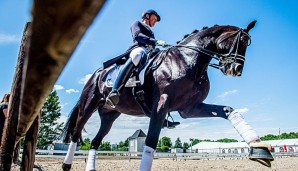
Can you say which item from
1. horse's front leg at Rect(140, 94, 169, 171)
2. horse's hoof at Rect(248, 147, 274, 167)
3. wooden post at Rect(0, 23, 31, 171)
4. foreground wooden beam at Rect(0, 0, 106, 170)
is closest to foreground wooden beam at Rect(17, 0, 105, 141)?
foreground wooden beam at Rect(0, 0, 106, 170)

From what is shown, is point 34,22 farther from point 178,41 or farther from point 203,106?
point 178,41

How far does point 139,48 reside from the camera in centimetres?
529

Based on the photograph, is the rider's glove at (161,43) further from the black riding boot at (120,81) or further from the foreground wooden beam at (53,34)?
the foreground wooden beam at (53,34)

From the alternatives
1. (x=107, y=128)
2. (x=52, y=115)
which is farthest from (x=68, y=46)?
(x=52, y=115)

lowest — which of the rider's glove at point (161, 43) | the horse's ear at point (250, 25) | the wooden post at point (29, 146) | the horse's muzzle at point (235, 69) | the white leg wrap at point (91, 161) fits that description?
the white leg wrap at point (91, 161)

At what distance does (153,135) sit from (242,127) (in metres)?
1.48

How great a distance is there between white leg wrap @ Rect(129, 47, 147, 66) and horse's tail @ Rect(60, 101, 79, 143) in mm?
2360

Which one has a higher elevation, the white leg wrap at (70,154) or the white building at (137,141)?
the white leg wrap at (70,154)

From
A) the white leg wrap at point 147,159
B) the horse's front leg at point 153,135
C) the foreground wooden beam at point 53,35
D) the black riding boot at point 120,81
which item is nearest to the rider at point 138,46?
the black riding boot at point 120,81

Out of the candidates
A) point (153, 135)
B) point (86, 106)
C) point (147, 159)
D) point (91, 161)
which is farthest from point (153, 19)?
point (91, 161)

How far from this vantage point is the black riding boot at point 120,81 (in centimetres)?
486

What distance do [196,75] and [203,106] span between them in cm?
64

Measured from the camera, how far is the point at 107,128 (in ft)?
21.7

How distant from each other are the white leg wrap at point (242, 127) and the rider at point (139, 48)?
144cm
